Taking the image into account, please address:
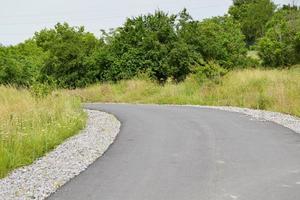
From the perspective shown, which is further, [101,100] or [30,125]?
[101,100]

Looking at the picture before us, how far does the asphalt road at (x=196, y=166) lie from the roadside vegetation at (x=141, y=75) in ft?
7.05

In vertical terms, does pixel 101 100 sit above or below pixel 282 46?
below

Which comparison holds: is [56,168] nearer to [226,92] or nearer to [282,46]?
[226,92]

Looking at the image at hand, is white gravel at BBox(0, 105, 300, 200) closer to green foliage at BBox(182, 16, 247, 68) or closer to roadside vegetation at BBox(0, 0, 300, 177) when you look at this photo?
roadside vegetation at BBox(0, 0, 300, 177)

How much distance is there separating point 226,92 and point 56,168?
19.9 meters

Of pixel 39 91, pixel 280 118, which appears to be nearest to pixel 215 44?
pixel 39 91

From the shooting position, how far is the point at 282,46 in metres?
Result: 51.0

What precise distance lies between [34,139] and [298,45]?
4004cm

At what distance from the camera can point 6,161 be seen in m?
10.6

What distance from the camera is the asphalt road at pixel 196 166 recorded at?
26.2ft

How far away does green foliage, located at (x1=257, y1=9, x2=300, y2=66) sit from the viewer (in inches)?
1924

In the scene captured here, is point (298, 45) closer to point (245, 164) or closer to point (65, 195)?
point (245, 164)

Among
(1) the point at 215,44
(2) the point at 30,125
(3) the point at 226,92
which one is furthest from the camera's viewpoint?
(1) the point at 215,44

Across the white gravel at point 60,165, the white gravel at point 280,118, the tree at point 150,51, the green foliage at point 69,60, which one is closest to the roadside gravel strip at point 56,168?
the white gravel at point 60,165
